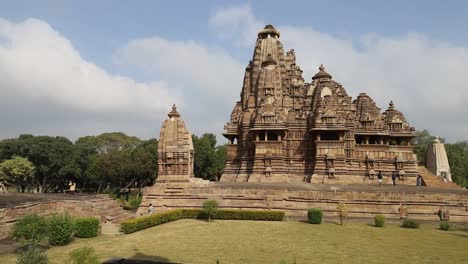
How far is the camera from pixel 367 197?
22.9 metres

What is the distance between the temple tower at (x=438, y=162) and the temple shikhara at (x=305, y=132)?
13.8 ft

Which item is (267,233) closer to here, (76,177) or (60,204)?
(60,204)

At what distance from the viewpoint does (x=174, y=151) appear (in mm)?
26594

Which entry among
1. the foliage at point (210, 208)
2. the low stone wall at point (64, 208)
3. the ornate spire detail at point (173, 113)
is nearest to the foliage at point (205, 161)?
the ornate spire detail at point (173, 113)

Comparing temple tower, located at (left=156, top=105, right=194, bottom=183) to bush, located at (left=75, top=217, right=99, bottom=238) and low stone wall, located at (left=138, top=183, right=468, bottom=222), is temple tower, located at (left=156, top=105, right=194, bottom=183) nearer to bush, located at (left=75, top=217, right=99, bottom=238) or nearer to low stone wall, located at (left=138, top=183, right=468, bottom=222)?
low stone wall, located at (left=138, top=183, right=468, bottom=222)

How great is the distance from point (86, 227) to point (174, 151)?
35.9ft

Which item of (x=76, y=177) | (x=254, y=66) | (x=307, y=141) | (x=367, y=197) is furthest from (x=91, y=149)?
(x=367, y=197)

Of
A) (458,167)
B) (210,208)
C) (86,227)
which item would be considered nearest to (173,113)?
(210,208)

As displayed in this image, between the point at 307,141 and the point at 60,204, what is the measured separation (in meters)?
24.9

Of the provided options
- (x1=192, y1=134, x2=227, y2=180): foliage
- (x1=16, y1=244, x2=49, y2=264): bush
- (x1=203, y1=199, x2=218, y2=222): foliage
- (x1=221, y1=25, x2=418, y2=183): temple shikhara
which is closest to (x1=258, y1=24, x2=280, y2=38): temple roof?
(x1=221, y1=25, x2=418, y2=183): temple shikhara

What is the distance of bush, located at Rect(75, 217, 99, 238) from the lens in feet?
53.1

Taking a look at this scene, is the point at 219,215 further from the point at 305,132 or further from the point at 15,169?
the point at 15,169

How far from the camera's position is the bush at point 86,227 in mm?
16172

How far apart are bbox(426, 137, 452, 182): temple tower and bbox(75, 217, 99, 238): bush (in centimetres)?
3882
